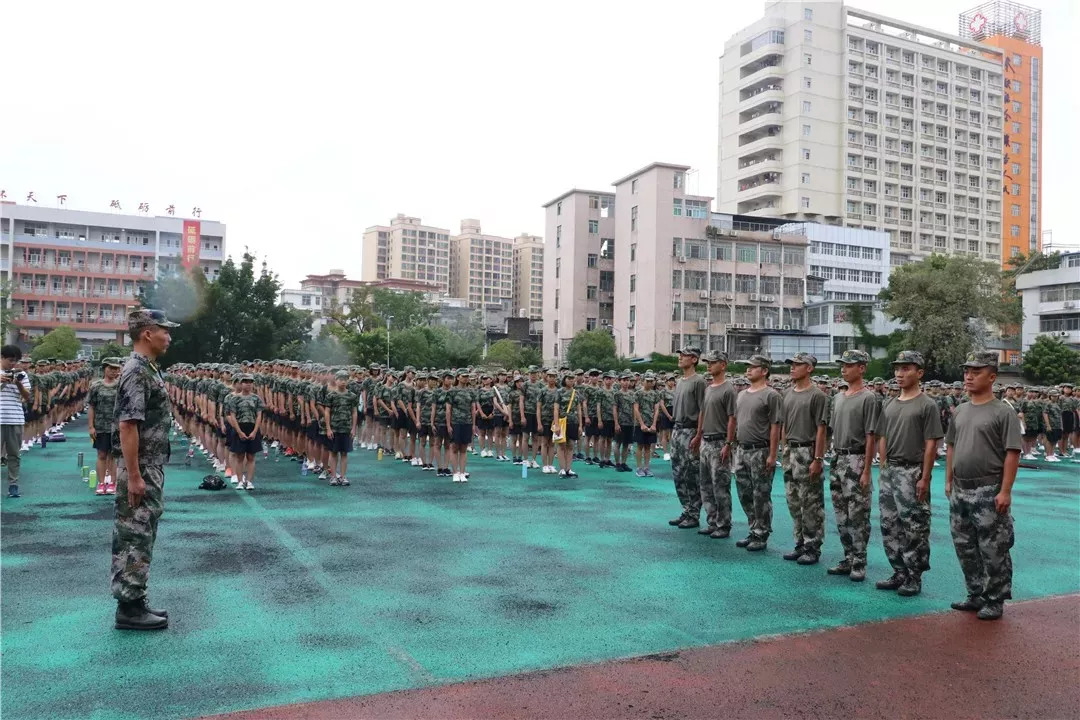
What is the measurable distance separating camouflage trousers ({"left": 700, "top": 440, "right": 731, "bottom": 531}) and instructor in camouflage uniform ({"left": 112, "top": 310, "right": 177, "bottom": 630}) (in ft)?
18.0

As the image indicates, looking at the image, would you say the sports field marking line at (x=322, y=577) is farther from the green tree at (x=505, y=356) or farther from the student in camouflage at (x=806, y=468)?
the green tree at (x=505, y=356)

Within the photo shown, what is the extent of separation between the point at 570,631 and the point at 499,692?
1.15m

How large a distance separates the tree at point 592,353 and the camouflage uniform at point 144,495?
4537 cm

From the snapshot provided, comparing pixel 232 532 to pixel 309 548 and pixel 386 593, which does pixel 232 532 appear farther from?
pixel 386 593

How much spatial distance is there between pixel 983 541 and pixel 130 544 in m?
6.19

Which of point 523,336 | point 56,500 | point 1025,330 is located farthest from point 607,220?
point 56,500

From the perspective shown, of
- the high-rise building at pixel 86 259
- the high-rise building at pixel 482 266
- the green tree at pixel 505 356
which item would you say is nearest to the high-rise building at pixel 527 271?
the high-rise building at pixel 482 266

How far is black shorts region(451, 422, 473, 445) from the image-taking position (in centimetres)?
1342

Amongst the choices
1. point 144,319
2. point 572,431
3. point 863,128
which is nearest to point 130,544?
point 144,319

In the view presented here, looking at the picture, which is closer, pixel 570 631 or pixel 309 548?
pixel 570 631

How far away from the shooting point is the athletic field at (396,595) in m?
4.71

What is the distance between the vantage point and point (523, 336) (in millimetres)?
78938

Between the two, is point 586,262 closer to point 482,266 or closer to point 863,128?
point 863,128

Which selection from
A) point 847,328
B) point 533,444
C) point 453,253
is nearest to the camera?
point 533,444
